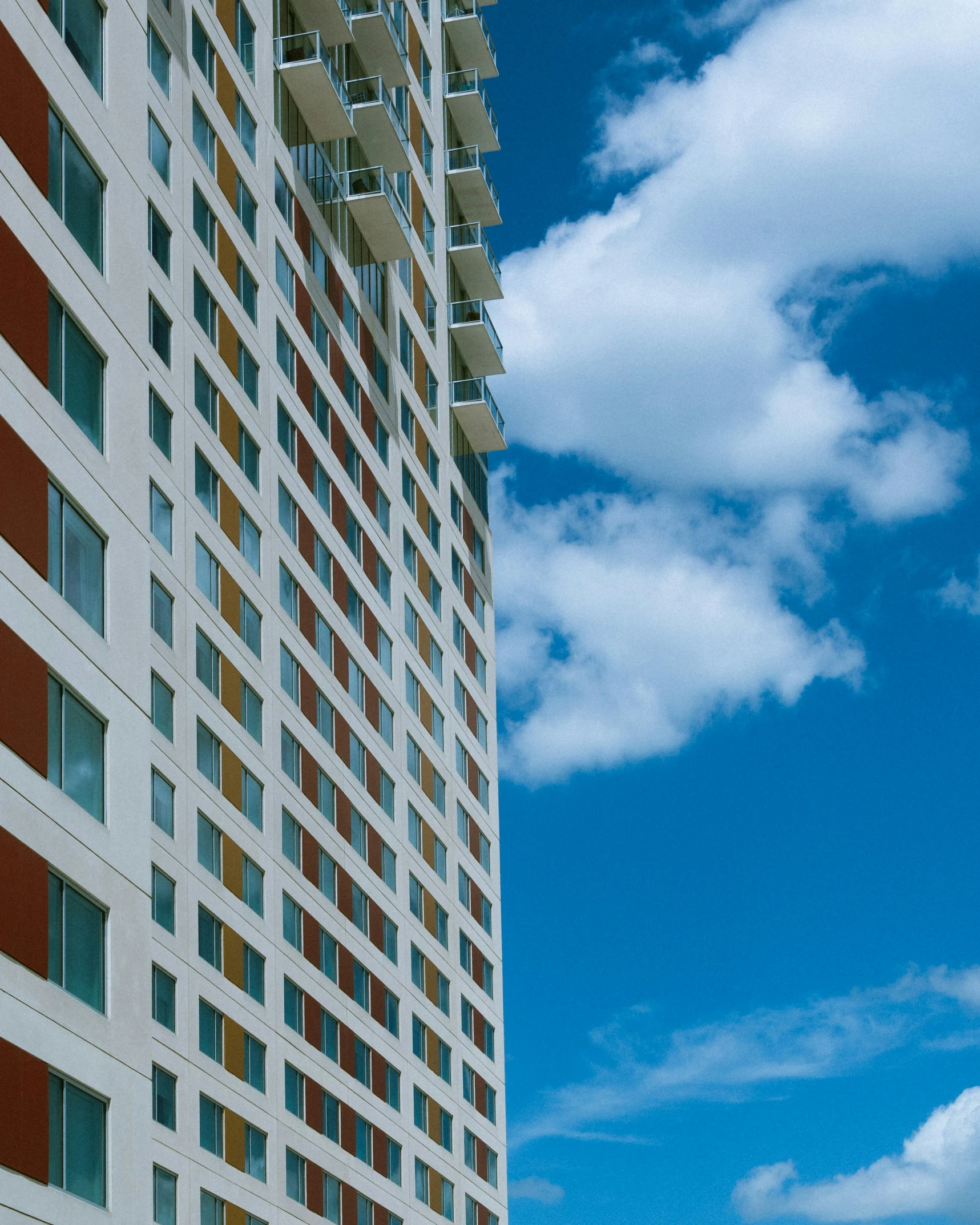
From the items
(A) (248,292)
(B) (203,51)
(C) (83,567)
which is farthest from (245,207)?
(C) (83,567)

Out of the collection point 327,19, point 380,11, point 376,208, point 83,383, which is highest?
point 380,11

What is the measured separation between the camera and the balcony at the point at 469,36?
90.6m

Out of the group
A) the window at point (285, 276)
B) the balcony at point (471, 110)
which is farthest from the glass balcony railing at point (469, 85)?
the window at point (285, 276)

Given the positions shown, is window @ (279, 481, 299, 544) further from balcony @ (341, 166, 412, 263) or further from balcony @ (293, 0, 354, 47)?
balcony @ (293, 0, 354, 47)

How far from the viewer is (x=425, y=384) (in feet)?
276

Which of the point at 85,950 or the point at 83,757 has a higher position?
the point at 83,757

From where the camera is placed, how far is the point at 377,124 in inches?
2936

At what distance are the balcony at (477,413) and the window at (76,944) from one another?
57.4m

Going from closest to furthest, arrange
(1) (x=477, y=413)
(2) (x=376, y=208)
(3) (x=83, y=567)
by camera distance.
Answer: (3) (x=83, y=567) → (2) (x=376, y=208) → (1) (x=477, y=413)

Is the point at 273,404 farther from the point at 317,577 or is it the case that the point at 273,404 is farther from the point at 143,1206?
the point at 143,1206

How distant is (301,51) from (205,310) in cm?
1524

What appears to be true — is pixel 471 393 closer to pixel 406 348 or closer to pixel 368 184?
pixel 406 348

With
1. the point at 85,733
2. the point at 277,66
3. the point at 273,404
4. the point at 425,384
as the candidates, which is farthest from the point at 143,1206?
the point at 425,384

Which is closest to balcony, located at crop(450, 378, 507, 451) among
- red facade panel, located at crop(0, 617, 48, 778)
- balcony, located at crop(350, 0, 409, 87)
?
balcony, located at crop(350, 0, 409, 87)
